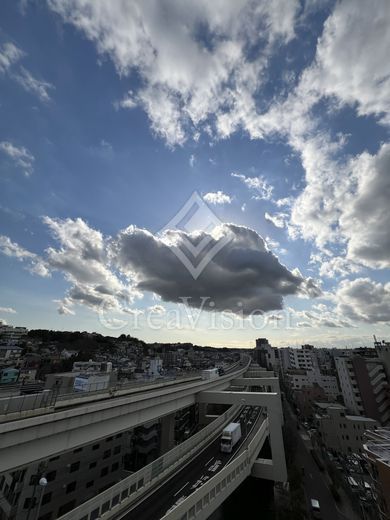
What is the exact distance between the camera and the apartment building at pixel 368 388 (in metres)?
45.9

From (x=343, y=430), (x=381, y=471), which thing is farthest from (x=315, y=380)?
(x=381, y=471)

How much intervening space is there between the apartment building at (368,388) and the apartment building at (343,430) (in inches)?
300

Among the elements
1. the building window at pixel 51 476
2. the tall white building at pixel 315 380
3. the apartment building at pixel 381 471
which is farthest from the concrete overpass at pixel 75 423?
the tall white building at pixel 315 380

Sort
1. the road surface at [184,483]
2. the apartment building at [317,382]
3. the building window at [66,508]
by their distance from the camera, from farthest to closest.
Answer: the apartment building at [317,382], the building window at [66,508], the road surface at [184,483]

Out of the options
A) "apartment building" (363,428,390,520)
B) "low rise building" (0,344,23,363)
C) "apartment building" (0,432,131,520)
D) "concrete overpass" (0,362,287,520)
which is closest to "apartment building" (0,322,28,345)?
"low rise building" (0,344,23,363)

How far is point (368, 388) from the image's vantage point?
4762 centimetres

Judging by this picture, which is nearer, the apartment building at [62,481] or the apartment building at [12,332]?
the apartment building at [62,481]

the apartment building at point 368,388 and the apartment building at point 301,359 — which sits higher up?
the apartment building at point 301,359

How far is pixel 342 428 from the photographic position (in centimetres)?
4056

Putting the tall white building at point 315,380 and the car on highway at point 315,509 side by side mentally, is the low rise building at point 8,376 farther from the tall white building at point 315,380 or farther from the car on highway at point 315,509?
the tall white building at point 315,380

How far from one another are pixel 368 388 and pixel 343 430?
1238cm

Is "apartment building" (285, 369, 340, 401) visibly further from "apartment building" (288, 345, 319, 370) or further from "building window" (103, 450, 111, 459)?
"building window" (103, 450, 111, 459)

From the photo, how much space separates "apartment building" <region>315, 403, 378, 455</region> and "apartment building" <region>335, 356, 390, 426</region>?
761 cm

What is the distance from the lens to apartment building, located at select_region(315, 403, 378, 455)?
3931cm
